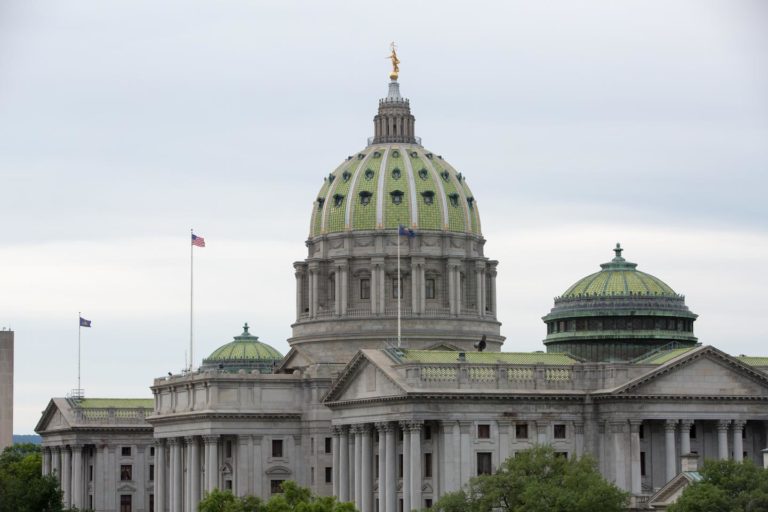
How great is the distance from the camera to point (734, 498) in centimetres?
16600

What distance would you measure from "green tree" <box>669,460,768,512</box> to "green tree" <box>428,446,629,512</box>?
8.34 m

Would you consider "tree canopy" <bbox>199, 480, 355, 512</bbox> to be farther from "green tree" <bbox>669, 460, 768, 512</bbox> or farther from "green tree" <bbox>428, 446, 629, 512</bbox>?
"green tree" <bbox>669, 460, 768, 512</bbox>

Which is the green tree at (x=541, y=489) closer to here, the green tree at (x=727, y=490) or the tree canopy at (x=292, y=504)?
the green tree at (x=727, y=490)

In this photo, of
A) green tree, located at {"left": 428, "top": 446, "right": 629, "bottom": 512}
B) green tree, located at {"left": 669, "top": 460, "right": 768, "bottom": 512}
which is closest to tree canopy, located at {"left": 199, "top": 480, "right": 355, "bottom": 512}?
green tree, located at {"left": 428, "top": 446, "right": 629, "bottom": 512}

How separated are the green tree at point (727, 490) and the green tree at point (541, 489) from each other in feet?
27.4

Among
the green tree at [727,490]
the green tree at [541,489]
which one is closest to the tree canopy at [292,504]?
the green tree at [541,489]

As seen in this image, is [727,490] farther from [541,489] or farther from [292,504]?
[292,504]

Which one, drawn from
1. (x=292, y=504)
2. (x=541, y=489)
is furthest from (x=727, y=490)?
(x=292, y=504)

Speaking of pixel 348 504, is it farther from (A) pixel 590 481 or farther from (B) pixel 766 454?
(B) pixel 766 454

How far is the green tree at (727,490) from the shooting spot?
164375 millimetres

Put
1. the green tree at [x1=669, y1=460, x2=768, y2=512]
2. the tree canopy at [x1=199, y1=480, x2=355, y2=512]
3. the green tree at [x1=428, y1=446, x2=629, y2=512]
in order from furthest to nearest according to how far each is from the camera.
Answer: the tree canopy at [x1=199, y1=480, x2=355, y2=512]
the green tree at [x1=428, y1=446, x2=629, y2=512]
the green tree at [x1=669, y1=460, x2=768, y2=512]

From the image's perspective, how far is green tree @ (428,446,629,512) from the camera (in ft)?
577

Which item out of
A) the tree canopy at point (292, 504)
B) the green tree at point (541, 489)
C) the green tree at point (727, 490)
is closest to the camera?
the green tree at point (727, 490)

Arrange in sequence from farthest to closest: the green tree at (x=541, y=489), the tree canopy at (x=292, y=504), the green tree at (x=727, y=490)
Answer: the tree canopy at (x=292, y=504) → the green tree at (x=541, y=489) → the green tree at (x=727, y=490)
